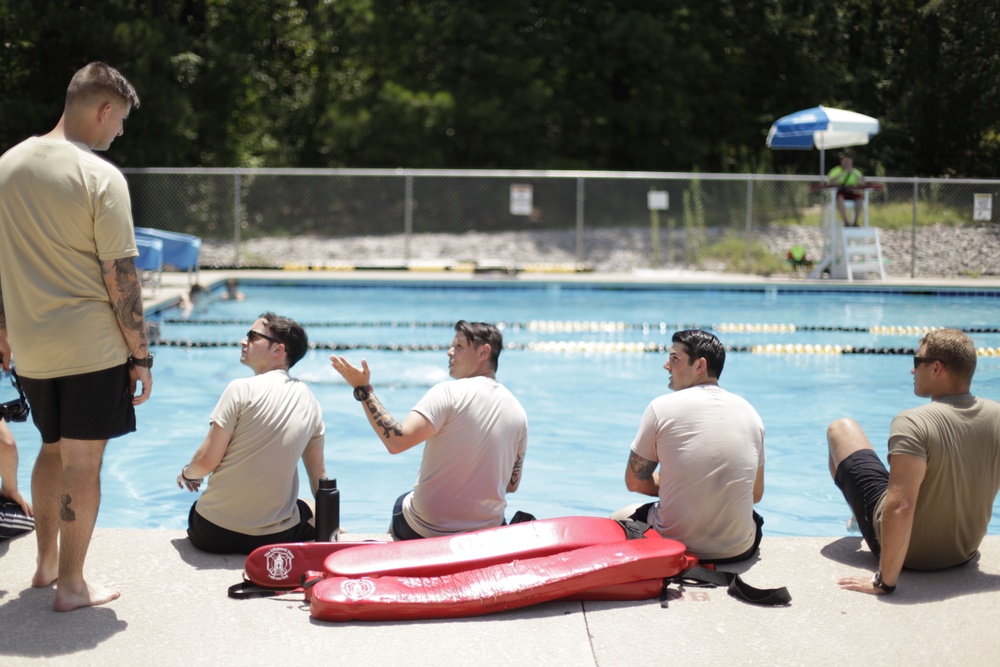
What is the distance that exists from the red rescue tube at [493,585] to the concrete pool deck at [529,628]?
0.05m

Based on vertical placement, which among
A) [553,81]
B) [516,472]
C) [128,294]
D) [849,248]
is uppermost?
[553,81]

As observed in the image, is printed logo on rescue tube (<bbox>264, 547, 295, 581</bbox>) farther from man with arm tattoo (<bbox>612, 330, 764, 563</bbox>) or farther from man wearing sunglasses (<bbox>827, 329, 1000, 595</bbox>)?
man wearing sunglasses (<bbox>827, 329, 1000, 595</bbox>)

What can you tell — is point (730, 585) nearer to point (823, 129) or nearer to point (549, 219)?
→ point (823, 129)

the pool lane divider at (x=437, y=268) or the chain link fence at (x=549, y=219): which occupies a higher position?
the chain link fence at (x=549, y=219)

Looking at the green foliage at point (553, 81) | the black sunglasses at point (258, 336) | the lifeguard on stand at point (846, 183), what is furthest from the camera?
the green foliage at point (553, 81)

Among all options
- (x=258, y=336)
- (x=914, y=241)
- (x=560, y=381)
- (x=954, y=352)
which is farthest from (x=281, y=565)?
(x=914, y=241)

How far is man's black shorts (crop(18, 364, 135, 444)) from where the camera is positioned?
3527 millimetres

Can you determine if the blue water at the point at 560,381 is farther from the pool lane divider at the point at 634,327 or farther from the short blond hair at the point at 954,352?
the short blond hair at the point at 954,352

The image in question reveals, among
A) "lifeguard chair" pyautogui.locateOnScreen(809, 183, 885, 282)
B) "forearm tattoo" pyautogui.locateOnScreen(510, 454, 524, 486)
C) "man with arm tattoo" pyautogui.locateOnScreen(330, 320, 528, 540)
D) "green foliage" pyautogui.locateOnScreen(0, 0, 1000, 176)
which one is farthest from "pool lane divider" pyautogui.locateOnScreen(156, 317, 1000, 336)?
"green foliage" pyautogui.locateOnScreen(0, 0, 1000, 176)

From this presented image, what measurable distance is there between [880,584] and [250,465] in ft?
8.12

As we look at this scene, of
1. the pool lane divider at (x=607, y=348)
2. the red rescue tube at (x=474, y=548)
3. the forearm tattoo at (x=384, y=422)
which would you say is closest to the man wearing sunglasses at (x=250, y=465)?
the forearm tattoo at (x=384, y=422)

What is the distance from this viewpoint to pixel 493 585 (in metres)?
3.70

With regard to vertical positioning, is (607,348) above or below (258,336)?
below

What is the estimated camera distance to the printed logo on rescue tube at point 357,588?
3.61 m
